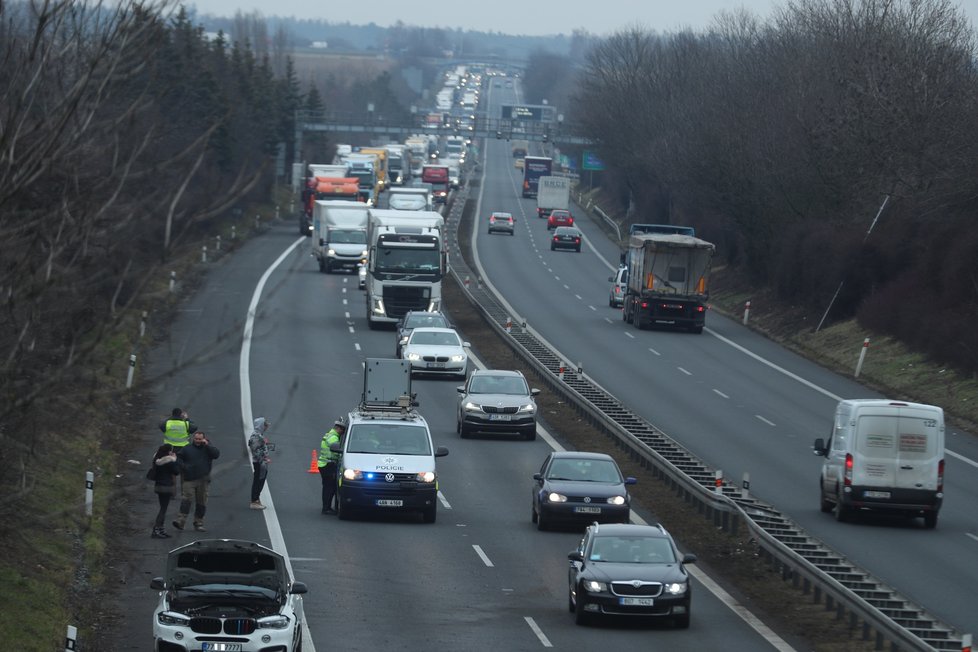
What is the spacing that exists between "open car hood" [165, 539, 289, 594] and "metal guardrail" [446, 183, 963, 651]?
6.96 metres

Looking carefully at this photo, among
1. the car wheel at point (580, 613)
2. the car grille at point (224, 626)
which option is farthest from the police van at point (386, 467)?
the car grille at point (224, 626)

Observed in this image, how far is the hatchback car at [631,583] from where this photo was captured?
19.8 meters

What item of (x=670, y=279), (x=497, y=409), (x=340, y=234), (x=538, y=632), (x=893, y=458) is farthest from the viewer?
(x=340, y=234)

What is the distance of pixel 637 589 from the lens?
19.9 meters

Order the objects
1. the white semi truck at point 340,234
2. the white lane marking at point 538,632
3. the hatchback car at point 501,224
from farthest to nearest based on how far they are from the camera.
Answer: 1. the hatchback car at point 501,224
2. the white semi truck at point 340,234
3. the white lane marking at point 538,632

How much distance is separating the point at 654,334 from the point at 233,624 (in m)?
43.7

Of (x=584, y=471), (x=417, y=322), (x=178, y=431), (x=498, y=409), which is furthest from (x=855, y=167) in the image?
(x=178, y=431)

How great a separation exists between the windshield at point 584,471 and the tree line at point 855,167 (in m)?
21.7

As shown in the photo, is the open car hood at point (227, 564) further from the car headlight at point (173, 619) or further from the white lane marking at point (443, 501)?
the white lane marking at point (443, 501)

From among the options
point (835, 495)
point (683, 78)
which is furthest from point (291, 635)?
point (683, 78)

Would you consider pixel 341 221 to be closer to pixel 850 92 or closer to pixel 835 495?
pixel 850 92

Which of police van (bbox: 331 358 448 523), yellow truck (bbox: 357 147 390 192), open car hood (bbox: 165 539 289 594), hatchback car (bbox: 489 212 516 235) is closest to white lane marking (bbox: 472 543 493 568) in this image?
police van (bbox: 331 358 448 523)

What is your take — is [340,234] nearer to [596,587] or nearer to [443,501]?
[443,501]

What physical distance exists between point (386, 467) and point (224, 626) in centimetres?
1043
